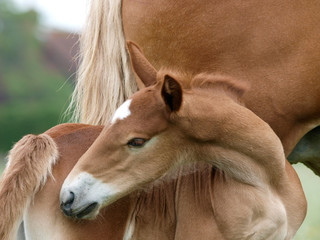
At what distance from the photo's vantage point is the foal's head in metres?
3.80

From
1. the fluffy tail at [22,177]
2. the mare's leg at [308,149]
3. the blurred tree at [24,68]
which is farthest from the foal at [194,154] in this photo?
the blurred tree at [24,68]

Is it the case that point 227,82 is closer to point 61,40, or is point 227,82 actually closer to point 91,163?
point 91,163

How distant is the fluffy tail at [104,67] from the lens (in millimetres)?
4629

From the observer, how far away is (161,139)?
3.94 metres

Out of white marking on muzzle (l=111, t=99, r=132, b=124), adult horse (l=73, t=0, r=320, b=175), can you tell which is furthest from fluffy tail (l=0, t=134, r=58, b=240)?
adult horse (l=73, t=0, r=320, b=175)

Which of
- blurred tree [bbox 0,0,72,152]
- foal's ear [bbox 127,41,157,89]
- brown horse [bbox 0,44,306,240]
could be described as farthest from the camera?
blurred tree [bbox 0,0,72,152]

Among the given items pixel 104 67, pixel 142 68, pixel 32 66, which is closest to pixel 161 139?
pixel 142 68

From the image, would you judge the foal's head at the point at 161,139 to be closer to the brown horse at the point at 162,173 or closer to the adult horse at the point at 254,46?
the brown horse at the point at 162,173

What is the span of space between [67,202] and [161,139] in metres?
0.64

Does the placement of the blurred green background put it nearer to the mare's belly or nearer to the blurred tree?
the blurred tree

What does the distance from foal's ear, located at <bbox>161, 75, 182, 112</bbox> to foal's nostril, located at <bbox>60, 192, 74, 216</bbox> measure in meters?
0.74

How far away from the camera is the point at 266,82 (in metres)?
4.19

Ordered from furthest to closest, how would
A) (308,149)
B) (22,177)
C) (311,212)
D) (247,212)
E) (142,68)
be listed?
(311,212) → (308,149) → (142,68) → (247,212) → (22,177)

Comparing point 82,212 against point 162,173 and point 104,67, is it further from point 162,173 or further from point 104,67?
point 104,67
